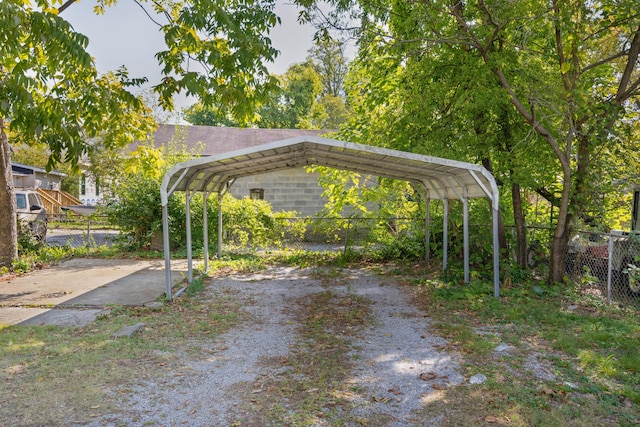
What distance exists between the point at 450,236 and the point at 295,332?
6597 mm

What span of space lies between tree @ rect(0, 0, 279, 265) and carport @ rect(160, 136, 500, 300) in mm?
1073

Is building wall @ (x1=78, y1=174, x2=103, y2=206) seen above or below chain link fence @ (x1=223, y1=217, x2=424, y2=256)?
above

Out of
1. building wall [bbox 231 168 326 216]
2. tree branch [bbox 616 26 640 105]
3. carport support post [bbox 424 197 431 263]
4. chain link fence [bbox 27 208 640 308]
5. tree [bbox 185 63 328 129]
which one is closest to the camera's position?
tree branch [bbox 616 26 640 105]

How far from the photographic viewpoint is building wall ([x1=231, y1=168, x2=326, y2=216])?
1859 centimetres

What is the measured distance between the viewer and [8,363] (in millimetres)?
5000

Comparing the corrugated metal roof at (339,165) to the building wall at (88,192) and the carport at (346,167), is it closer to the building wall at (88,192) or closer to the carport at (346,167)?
the carport at (346,167)

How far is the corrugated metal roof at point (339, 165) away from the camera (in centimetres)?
772

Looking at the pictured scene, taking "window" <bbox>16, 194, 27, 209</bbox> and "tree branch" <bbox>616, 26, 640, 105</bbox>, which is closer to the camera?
"tree branch" <bbox>616, 26, 640, 105</bbox>

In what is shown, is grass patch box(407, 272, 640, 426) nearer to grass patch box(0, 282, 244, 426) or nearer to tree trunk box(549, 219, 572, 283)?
tree trunk box(549, 219, 572, 283)

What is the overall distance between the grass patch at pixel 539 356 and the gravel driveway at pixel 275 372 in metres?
0.30

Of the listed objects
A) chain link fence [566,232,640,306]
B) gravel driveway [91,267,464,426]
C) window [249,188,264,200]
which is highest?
window [249,188,264,200]

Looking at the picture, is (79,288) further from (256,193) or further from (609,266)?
(256,193)

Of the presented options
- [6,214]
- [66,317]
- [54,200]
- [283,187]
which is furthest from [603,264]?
[54,200]

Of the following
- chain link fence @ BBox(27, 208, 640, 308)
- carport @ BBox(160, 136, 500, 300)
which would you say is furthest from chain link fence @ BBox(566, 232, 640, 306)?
carport @ BBox(160, 136, 500, 300)
